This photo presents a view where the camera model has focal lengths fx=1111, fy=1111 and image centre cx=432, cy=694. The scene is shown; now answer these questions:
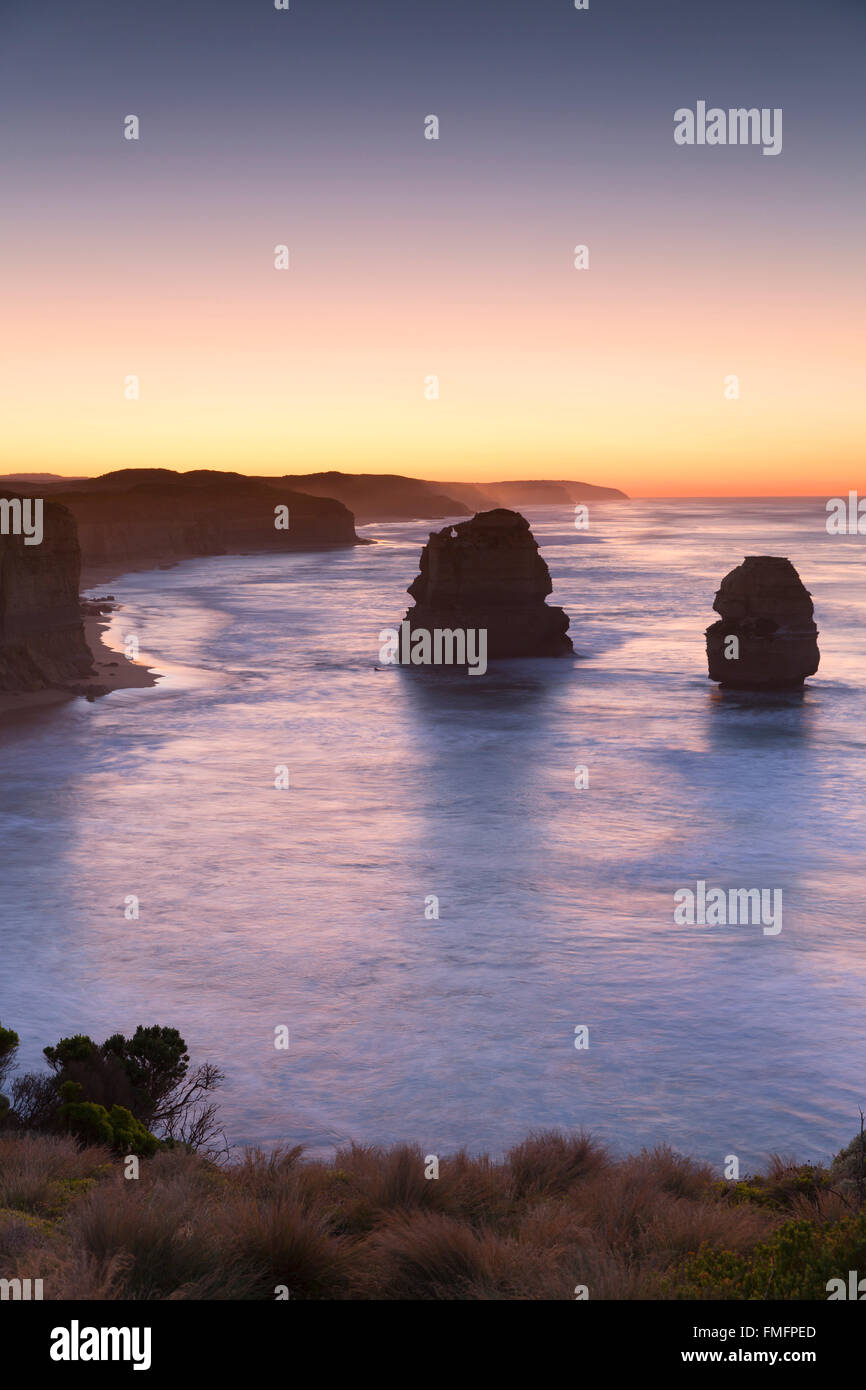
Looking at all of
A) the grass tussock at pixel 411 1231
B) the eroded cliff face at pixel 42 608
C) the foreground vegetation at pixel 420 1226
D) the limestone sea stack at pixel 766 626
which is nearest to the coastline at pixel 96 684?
the eroded cliff face at pixel 42 608

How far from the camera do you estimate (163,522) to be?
525ft

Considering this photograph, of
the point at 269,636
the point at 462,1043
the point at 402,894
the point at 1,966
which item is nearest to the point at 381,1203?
the point at 462,1043

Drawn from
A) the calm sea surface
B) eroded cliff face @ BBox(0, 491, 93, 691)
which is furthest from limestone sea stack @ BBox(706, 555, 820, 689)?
eroded cliff face @ BBox(0, 491, 93, 691)

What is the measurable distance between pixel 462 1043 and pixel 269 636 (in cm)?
5952

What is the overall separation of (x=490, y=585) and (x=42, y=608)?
71.9ft

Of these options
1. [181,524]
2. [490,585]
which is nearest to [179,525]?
[181,524]

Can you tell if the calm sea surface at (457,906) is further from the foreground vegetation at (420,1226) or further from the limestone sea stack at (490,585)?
the limestone sea stack at (490,585)

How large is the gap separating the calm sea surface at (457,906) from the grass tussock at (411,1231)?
4311 mm

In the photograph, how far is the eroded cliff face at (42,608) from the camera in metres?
44.8

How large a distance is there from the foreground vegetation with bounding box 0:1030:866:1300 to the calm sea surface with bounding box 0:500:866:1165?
3928 millimetres

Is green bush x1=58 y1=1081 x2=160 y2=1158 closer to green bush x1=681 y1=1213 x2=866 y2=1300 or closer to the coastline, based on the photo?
green bush x1=681 y1=1213 x2=866 y2=1300

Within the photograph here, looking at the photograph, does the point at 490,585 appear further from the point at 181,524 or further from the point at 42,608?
the point at 181,524

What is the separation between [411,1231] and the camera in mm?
7652
